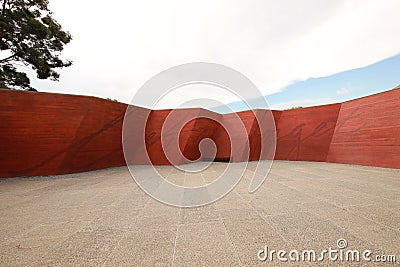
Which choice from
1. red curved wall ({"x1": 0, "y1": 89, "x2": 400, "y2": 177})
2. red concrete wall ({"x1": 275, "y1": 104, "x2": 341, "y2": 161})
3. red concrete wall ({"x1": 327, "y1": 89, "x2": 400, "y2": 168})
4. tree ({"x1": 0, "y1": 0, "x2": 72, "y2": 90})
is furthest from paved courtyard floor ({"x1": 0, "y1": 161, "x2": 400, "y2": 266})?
tree ({"x1": 0, "y1": 0, "x2": 72, "y2": 90})

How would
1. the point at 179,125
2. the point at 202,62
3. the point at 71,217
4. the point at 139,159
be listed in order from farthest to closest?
the point at 179,125, the point at 139,159, the point at 202,62, the point at 71,217

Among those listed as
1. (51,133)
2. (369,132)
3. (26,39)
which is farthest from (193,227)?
(26,39)

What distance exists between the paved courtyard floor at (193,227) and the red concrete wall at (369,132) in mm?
4305

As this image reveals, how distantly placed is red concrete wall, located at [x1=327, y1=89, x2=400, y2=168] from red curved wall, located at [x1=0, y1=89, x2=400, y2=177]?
3 centimetres

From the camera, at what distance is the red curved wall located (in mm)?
6184

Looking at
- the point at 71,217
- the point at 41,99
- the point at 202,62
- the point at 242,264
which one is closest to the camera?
the point at 242,264

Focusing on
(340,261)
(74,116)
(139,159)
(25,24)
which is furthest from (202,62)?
(25,24)

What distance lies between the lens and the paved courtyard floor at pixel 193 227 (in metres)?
1.79

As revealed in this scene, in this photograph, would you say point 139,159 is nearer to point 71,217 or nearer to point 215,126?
point 215,126

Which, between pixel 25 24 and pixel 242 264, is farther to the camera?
pixel 25 24

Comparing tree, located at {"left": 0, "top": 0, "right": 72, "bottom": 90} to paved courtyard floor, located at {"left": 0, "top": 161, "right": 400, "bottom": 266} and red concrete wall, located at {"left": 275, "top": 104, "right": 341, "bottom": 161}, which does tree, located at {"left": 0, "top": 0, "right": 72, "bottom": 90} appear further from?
red concrete wall, located at {"left": 275, "top": 104, "right": 341, "bottom": 161}

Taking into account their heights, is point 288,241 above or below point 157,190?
above

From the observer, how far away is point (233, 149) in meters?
11.2

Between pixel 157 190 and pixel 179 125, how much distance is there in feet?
19.5
